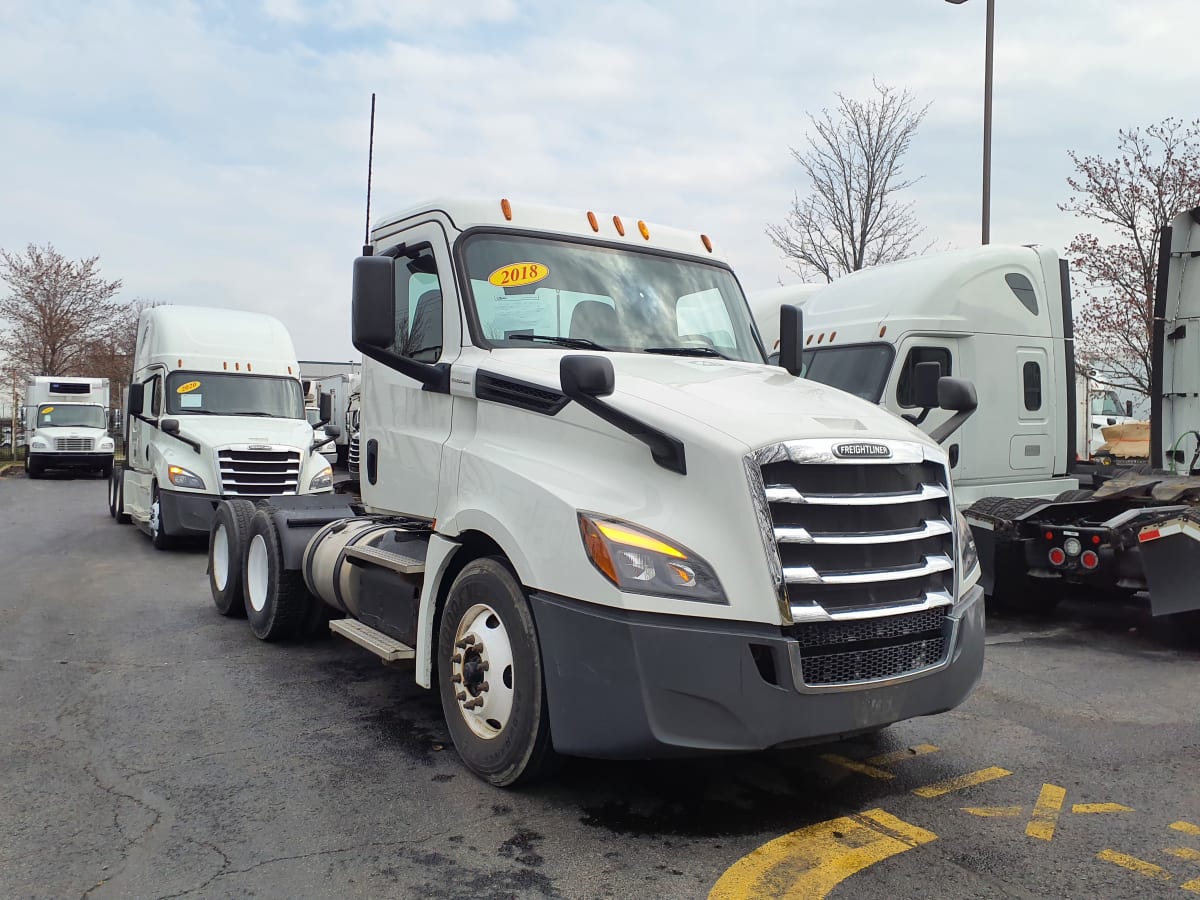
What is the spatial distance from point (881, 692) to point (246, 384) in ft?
40.5

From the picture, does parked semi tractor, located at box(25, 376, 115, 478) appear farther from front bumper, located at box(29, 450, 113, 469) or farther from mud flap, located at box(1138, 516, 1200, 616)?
mud flap, located at box(1138, 516, 1200, 616)

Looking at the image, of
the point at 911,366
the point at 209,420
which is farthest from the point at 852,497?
the point at 209,420

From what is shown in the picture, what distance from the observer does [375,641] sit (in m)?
5.52

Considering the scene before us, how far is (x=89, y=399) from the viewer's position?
3134 centimetres

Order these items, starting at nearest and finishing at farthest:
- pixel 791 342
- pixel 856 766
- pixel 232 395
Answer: pixel 856 766
pixel 791 342
pixel 232 395

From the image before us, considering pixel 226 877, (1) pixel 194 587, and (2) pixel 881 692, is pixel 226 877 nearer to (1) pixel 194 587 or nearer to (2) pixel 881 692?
Answer: (2) pixel 881 692

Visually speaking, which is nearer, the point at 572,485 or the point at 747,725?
the point at 747,725

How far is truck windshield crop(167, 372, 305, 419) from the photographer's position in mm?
14062

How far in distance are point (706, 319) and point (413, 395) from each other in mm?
1637

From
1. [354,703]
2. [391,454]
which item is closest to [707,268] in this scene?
[391,454]

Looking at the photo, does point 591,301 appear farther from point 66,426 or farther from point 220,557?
point 66,426

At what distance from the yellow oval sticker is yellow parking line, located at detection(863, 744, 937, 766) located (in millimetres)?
2881

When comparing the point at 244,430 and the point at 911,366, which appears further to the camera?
the point at 244,430

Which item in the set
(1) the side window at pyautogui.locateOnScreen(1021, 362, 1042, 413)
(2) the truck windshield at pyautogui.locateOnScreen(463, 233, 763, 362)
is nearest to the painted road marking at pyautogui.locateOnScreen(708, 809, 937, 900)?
(2) the truck windshield at pyautogui.locateOnScreen(463, 233, 763, 362)
